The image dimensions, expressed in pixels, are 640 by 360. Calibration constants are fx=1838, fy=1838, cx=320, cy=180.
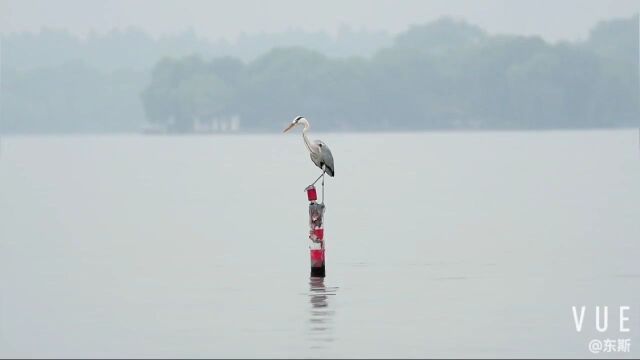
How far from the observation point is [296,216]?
3356cm

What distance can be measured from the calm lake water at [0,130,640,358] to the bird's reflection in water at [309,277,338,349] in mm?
37

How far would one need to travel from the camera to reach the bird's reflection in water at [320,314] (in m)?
15.7

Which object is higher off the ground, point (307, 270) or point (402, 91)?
point (402, 91)

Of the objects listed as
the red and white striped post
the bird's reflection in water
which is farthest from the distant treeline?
the bird's reflection in water

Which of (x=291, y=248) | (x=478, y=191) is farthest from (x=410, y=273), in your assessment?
(x=478, y=191)

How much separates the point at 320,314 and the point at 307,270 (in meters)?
4.60

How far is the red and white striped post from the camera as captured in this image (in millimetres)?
20250

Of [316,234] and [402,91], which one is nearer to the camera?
[316,234]

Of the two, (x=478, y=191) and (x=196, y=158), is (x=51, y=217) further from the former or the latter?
(x=196, y=158)

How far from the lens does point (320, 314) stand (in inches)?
685

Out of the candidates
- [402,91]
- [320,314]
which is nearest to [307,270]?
[320,314]

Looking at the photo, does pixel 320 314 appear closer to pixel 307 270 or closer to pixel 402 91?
pixel 307 270

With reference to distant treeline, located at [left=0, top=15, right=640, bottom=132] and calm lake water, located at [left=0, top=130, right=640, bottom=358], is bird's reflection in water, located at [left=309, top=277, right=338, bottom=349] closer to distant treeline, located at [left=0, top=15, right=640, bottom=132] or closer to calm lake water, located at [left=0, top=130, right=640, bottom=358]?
calm lake water, located at [left=0, top=130, right=640, bottom=358]

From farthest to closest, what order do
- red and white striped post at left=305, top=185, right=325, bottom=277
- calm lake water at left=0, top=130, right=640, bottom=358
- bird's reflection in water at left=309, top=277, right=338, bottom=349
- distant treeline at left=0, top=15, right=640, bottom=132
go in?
distant treeline at left=0, top=15, right=640, bottom=132, red and white striped post at left=305, top=185, right=325, bottom=277, calm lake water at left=0, top=130, right=640, bottom=358, bird's reflection in water at left=309, top=277, right=338, bottom=349
